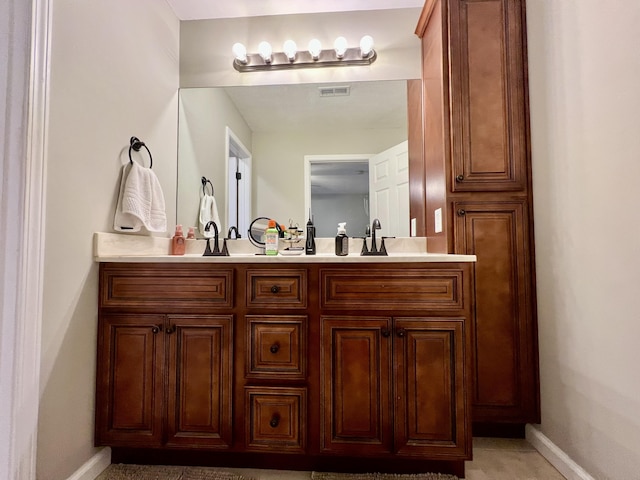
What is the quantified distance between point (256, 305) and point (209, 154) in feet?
3.83

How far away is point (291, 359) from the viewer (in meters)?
1.30

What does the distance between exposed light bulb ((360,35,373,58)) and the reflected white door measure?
0.60 meters

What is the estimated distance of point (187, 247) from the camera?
1984 mm

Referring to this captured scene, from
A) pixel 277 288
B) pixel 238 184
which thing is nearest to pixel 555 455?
pixel 277 288

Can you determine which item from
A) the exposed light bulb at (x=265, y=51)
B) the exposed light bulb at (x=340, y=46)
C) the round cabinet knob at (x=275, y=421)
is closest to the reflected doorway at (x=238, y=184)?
the exposed light bulb at (x=265, y=51)

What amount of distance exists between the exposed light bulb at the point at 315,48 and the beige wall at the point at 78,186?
94 centimetres

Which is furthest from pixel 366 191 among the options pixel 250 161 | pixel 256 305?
pixel 256 305

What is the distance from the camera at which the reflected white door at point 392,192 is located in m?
1.92

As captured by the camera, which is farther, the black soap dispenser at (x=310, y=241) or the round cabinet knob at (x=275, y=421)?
the black soap dispenser at (x=310, y=241)

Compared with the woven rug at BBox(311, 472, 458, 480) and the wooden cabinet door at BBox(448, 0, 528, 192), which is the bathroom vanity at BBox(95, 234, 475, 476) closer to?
the woven rug at BBox(311, 472, 458, 480)

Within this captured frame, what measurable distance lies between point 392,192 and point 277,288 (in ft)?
3.22

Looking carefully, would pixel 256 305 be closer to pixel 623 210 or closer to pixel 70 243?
pixel 70 243

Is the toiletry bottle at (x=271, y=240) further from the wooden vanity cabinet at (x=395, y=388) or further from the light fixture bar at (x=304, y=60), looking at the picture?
the light fixture bar at (x=304, y=60)

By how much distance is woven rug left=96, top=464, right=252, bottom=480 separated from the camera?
130 cm
